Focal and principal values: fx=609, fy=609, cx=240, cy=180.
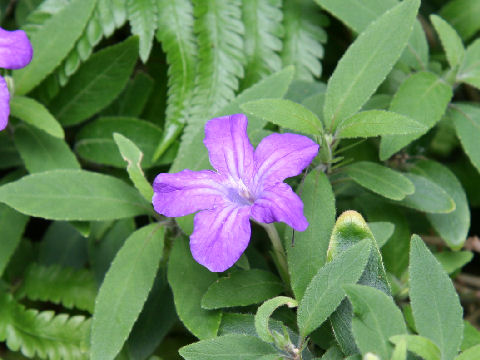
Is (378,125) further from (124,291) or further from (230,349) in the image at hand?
(124,291)

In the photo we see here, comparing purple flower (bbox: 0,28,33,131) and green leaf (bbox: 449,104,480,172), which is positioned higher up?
purple flower (bbox: 0,28,33,131)

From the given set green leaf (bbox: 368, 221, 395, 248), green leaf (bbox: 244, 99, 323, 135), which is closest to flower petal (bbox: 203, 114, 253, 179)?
green leaf (bbox: 244, 99, 323, 135)

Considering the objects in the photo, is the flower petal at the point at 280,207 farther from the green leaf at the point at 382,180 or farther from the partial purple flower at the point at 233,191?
the green leaf at the point at 382,180

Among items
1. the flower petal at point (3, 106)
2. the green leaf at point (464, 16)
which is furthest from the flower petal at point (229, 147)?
the green leaf at point (464, 16)

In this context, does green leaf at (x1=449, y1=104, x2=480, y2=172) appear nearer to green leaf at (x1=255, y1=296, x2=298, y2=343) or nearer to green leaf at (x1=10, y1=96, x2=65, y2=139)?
green leaf at (x1=255, y1=296, x2=298, y2=343)

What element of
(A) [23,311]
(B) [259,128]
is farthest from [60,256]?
(B) [259,128]

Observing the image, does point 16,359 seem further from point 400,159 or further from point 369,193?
point 400,159
